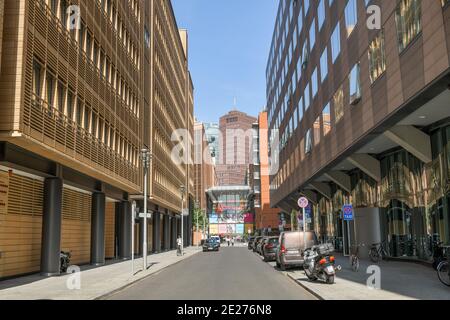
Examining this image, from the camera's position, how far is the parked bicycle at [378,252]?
27281mm

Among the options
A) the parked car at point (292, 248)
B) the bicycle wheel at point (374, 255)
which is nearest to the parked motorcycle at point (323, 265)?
the parked car at point (292, 248)

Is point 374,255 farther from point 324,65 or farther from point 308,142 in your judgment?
point 308,142

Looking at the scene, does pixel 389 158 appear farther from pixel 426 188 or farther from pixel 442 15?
pixel 442 15

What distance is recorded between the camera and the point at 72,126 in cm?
2178

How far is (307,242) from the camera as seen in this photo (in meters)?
23.4

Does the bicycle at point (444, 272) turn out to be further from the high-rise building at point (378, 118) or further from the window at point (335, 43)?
the window at point (335, 43)

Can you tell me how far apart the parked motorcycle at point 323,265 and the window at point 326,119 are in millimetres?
16330

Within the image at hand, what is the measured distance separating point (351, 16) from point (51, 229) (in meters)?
18.5

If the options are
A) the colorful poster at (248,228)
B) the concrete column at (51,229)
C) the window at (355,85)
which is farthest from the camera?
the colorful poster at (248,228)

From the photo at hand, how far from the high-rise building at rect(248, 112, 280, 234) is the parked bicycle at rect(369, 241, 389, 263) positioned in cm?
7500

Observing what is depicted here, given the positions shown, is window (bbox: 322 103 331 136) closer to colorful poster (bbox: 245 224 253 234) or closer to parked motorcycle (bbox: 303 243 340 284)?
parked motorcycle (bbox: 303 243 340 284)

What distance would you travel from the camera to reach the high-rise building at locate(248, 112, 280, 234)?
10831cm
